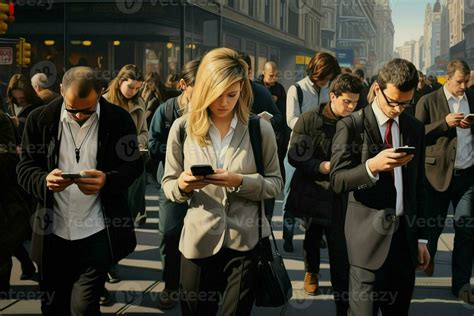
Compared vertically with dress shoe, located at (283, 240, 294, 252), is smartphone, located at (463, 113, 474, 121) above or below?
above

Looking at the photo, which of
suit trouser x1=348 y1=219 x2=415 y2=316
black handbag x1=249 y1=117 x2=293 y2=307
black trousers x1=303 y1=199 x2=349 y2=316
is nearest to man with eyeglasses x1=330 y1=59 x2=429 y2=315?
suit trouser x1=348 y1=219 x2=415 y2=316

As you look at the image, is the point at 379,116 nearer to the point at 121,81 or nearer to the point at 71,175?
the point at 71,175

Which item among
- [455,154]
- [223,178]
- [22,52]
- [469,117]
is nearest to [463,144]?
[455,154]

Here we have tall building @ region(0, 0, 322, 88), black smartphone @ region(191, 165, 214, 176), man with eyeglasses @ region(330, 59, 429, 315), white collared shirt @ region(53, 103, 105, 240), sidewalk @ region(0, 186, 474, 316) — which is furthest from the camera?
tall building @ region(0, 0, 322, 88)

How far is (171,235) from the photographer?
17.4 ft

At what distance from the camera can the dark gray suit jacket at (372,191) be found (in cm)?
360

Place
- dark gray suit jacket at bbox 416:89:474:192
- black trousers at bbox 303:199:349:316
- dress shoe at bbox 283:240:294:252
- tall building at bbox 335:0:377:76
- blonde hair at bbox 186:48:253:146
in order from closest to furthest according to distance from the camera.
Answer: blonde hair at bbox 186:48:253:146 < black trousers at bbox 303:199:349:316 < dark gray suit jacket at bbox 416:89:474:192 < dress shoe at bbox 283:240:294:252 < tall building at bbox 335:0:377:76

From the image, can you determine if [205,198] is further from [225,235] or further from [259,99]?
[259,99]

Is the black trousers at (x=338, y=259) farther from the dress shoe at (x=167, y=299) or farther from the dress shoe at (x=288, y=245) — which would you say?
the dress shoe at (x=288, y=245)

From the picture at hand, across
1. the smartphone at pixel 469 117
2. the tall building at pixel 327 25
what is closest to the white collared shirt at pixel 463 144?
the smartphone at pixel 469 117

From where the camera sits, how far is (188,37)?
1521cm

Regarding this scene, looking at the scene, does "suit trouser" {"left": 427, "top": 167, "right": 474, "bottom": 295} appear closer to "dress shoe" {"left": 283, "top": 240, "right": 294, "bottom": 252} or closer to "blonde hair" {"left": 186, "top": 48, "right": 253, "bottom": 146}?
"dress shoe" {"left": 283, "top": 240, "right": 294, "bottom": 252}

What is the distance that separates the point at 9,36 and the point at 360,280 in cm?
1440

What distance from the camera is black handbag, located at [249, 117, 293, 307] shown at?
3463mm
